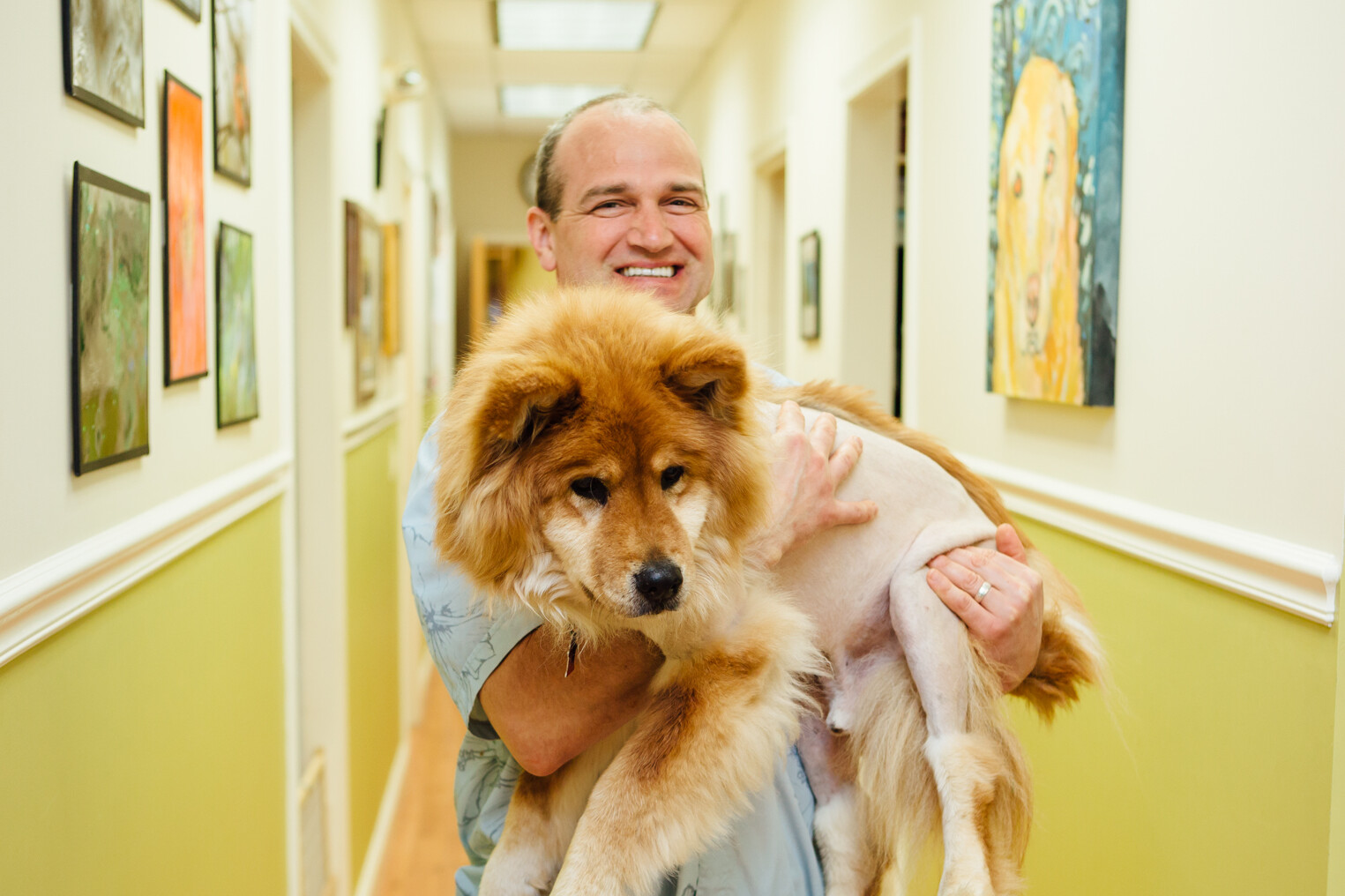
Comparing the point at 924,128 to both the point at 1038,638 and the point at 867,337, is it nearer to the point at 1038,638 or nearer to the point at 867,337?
the point at 867,337

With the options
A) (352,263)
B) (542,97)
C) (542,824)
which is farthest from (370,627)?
(542,97)

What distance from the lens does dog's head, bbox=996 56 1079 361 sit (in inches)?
94.7

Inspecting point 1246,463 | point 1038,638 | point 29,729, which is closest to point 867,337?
point 1246,463

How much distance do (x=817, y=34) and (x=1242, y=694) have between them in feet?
12.6

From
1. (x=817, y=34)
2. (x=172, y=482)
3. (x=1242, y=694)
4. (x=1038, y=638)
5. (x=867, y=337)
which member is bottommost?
(x=1242, y=694)

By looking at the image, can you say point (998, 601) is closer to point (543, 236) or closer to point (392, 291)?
point (543, 236)

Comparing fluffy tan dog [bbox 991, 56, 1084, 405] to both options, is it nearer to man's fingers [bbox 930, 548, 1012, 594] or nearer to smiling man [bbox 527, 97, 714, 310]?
man's fingers [bbox 930, 548, 1012, 594]

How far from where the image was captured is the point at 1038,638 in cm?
151

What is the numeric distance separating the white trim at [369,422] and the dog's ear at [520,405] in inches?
110

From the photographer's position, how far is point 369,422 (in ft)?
15.0

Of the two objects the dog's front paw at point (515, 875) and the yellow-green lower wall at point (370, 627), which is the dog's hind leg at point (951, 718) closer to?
the dog's front paw at point (515, 875)

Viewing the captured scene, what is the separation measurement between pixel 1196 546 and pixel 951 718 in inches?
32.6

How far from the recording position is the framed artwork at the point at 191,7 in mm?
1966

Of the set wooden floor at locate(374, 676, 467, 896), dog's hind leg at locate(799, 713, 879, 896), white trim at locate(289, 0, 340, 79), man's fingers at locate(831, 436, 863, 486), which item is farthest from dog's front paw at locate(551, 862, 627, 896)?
white trim at locate(289, 0, 340, 79)
